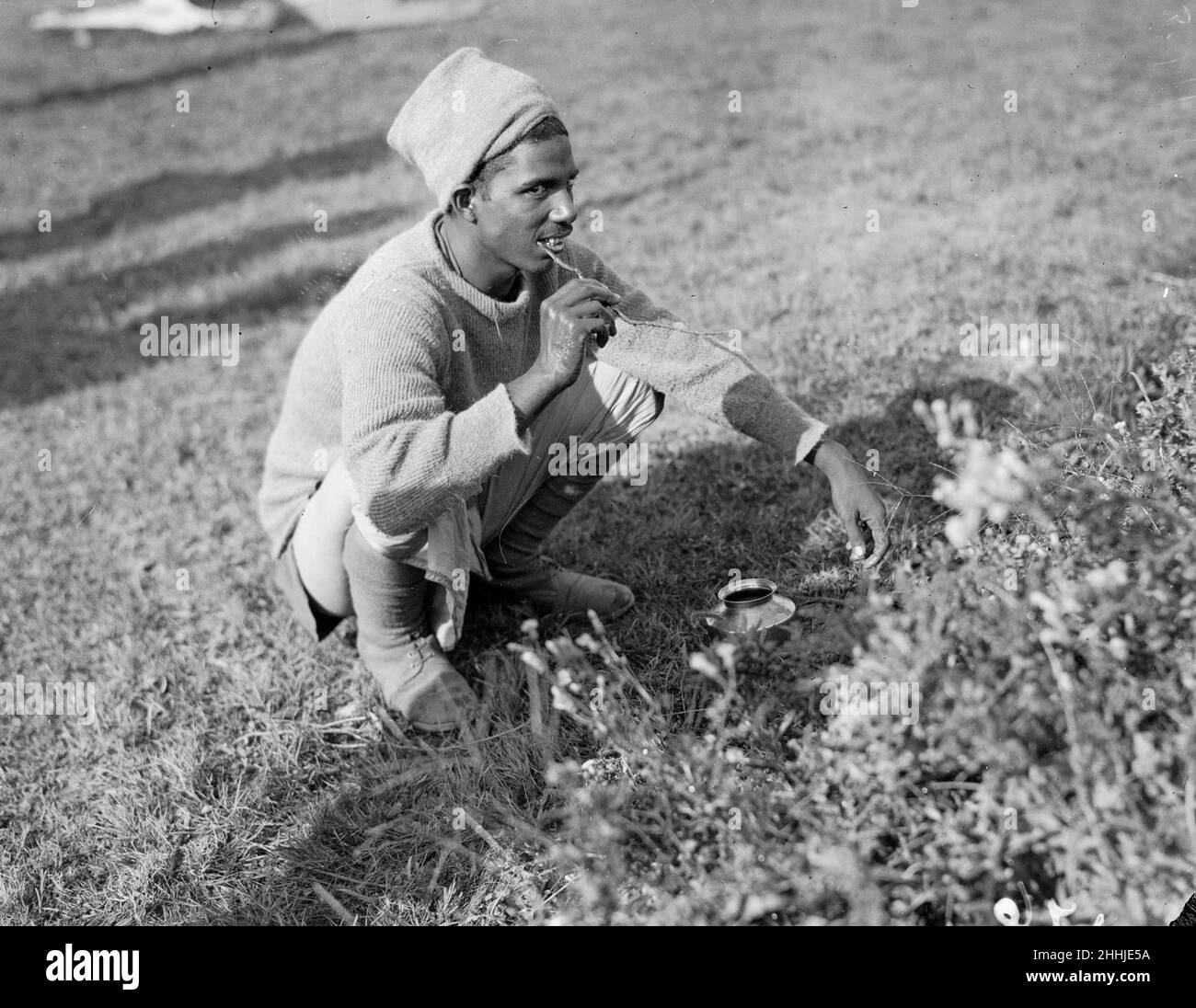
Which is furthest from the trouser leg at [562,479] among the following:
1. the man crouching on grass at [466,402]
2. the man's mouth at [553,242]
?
the man's mouth at [553,242]

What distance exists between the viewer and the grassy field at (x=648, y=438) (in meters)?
3.02

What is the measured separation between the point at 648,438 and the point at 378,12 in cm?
1144

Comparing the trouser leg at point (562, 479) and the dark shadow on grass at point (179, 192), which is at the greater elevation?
the dark shadow on grass at point (179, 192)

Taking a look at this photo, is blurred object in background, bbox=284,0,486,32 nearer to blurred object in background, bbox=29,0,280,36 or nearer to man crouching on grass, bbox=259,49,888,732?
blurred object in background, bbox=29,0,280,36

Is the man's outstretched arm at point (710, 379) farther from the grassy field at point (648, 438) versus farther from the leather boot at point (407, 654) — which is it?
the leather boot at point (407, 654)

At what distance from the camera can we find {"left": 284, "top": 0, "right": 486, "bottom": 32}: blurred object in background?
13312 mm

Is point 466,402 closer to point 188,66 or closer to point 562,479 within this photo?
point 562,479

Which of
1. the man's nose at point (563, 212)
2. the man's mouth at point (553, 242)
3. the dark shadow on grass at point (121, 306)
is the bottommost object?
the man's mouth at point (553, 242)

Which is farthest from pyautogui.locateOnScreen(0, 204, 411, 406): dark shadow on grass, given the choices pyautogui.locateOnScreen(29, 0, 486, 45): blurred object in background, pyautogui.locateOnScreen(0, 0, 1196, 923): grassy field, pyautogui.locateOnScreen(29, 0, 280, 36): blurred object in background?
pyautogui.locateOnScreen(29, 0, 280, 36): blurred object in background

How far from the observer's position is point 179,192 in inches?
398

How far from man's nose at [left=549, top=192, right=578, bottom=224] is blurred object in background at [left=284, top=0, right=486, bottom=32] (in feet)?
36.2

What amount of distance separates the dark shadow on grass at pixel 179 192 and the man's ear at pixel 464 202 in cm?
707

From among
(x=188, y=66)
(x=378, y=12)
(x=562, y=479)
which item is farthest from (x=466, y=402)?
(x=378, y=12)
